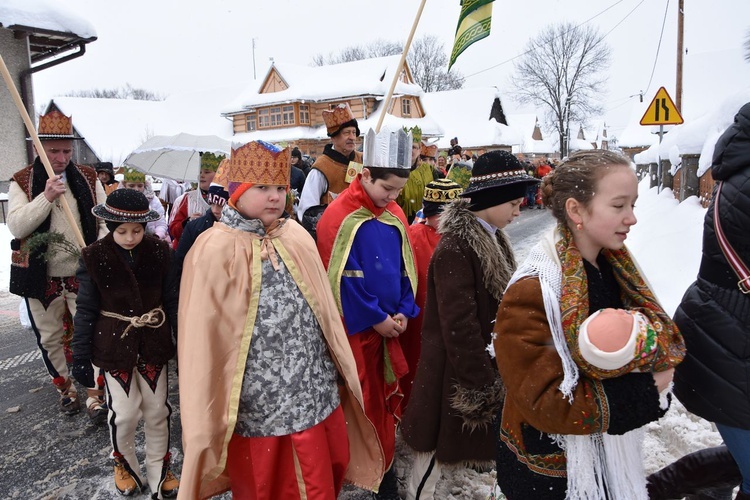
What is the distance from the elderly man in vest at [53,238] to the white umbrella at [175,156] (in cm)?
343

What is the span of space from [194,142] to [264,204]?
6.13m

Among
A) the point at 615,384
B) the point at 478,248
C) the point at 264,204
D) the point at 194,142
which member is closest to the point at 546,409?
the point at 615,384

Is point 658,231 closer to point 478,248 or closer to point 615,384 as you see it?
point 478,248

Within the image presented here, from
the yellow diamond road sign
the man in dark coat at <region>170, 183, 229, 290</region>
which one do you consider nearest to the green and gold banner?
the man in dark coat at <region>170, 183, 229, 290</region>

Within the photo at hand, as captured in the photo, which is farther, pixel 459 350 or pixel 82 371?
pixel 82 371

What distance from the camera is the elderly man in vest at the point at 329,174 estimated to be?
15.4 feet

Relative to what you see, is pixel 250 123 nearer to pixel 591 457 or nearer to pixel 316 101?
pixel 316 101

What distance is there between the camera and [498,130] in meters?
41.6

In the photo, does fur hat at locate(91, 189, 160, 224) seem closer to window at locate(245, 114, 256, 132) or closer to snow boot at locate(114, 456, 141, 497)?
snow boot at locate(114, 456, 141, 497)

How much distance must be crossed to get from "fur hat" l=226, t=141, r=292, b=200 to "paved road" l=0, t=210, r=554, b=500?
2.08 m

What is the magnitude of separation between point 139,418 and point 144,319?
62 centimetres

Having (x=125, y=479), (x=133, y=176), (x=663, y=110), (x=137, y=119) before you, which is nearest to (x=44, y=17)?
(x=133, y=176)

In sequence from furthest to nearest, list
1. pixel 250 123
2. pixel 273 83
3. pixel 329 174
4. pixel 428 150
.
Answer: pixel 250 123, pixel 273 83, pixel 428 150, pixel 329 174

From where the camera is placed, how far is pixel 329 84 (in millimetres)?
33094
